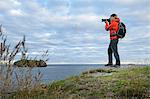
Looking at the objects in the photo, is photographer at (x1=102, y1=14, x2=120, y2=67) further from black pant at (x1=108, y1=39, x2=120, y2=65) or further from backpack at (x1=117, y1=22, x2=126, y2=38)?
backpack at (x1=117, y1=22, x2=126, y2=38)

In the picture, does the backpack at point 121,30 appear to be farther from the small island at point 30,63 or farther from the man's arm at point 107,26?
the small island at point 30,63

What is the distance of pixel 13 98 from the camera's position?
626 cm

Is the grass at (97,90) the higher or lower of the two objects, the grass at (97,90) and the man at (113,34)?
the lower

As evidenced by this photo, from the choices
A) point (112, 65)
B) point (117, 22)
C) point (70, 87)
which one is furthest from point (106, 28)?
point (70, 87)

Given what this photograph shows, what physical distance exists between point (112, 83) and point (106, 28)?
4.54 meters

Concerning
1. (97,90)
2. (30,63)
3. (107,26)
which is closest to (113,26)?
(107,26)

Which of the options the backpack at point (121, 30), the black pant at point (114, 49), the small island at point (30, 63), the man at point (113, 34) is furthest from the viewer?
the black pant at point (114, 49)

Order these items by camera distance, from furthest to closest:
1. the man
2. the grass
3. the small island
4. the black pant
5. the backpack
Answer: the black pant → the man → the backpack → the grass → the small island

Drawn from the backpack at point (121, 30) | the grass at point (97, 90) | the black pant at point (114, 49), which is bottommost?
the grass at point (97, 90)

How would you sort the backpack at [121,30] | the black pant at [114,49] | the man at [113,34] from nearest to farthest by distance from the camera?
1. the backpack at [121,30]
2. the man at [113,34]
3. the black pant at [114,49]

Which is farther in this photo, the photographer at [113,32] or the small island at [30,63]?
the photographer at [113,32]

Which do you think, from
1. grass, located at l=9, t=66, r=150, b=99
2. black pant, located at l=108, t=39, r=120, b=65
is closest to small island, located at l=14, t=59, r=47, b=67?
grass, located at l=9, t=66, r=150, b=99

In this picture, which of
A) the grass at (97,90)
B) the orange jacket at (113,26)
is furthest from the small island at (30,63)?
the orange jacket at (113,26)

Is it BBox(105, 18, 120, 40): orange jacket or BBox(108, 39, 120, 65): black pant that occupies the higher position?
BBox(105, 18, 120, 40): orange jacket
